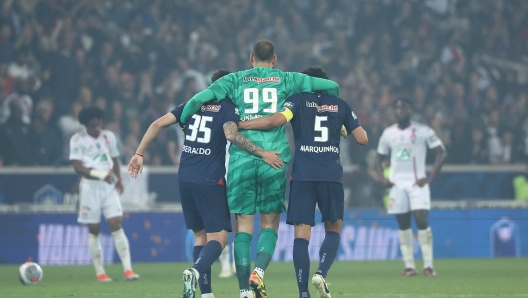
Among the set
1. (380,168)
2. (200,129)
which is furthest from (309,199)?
(380,168)

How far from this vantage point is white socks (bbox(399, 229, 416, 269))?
44.4 ft

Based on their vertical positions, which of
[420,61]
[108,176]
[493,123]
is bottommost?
[108,176]

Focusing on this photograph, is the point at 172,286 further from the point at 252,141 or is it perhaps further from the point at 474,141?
the point at 474,141

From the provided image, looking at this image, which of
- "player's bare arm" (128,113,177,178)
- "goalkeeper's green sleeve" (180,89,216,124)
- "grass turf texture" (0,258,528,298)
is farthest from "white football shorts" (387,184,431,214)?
"player's bare arm" (128,113,177,178)

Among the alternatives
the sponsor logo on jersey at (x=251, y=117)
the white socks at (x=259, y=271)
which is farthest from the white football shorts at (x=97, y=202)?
the white socks at (x=259, y=271)

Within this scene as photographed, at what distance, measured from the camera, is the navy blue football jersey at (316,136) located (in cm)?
841

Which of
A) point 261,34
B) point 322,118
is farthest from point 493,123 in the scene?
point 322,118

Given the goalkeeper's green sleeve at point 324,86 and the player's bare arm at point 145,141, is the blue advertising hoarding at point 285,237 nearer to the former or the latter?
the goalkeeper's green sleeve at point 324,86

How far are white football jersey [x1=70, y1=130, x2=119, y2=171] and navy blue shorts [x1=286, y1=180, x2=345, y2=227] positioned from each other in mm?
5341

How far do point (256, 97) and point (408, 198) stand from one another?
6.17 meters

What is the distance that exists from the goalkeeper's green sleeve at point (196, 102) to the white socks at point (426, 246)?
624 centimetres

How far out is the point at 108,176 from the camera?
13109 millimetres

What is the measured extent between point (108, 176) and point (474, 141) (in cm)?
895

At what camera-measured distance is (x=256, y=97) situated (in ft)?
26.9
